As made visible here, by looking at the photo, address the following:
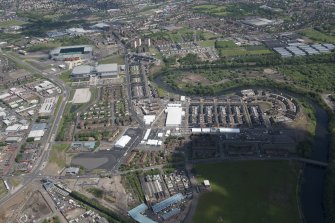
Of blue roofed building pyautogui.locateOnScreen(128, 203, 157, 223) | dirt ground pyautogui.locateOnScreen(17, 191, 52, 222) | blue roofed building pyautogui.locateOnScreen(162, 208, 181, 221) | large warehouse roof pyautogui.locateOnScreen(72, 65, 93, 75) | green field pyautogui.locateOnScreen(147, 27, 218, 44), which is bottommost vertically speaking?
dirt ground pyautogui.locateOnScreen(17, 191, 52, 222)

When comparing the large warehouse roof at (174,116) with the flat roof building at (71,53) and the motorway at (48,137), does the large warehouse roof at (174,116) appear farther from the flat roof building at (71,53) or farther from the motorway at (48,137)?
the flat roof building at (71,53)

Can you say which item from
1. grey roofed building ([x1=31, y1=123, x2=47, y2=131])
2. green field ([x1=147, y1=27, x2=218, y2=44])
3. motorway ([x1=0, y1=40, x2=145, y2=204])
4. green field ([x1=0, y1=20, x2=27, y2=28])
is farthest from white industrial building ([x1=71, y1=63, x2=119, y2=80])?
green field ([x1=0, y1=20, x2=27, y2=28])

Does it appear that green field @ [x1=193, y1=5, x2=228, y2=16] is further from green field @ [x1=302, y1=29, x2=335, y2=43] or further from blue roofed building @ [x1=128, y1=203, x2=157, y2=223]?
blue roofed building @ [x1=128, y1=203, x2=157, y2=223]

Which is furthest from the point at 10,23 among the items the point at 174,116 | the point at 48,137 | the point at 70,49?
the point at 174,116

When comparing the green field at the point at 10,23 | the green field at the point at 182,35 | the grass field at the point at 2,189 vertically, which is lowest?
the grass field at the point at 2,189

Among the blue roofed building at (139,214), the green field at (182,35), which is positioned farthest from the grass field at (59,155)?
the green field at (182,35)

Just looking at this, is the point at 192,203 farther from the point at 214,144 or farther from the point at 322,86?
the point at 322,86

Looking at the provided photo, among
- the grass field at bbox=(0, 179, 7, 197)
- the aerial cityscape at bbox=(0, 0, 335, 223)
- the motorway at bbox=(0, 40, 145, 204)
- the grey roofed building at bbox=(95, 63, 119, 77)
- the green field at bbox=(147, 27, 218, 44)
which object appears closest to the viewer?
the aerial cityscape at bbox=(0, 0, 335, 223)
